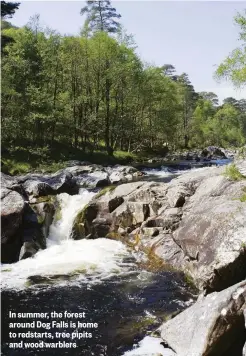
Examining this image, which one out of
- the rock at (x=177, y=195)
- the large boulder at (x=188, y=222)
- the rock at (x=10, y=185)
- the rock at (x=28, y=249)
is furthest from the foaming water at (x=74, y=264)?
the rock at (x=10, y=185)

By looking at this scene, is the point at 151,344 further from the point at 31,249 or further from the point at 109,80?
the point at 109,80

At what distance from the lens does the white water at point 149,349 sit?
356 inches

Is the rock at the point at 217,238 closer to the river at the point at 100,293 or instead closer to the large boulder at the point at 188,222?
the large boulder at the point at 188,222

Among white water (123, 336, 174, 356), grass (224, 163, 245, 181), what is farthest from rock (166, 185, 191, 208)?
white water (123, 336, 174, 356)

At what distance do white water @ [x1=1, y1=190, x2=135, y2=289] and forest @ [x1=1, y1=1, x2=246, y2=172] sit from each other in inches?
672

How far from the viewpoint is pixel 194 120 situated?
248 feet

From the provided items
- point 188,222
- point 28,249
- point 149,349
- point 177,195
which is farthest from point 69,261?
point 149,349

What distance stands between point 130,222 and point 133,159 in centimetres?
2837

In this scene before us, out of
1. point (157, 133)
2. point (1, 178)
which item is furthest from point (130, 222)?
point (157, 133)

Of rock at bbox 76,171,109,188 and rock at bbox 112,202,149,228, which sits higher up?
rock at bbox 76,171,109,188

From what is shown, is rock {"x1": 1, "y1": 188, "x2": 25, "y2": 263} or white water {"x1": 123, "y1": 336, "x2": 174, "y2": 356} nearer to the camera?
white water {"x1": 123, "y1": 336, "x2": 174, "y2": 356}

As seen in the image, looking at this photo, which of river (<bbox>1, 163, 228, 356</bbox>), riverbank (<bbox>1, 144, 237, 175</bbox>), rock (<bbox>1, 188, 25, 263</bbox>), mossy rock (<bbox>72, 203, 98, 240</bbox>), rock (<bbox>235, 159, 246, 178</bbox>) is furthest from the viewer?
riverbank (<bbox>1, 144, 237, 175</bbox>)

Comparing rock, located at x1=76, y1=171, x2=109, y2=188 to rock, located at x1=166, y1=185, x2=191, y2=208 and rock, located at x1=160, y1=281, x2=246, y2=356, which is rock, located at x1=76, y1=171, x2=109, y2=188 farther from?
rock, located at x1=160, y1=281, x2=246, y2=356

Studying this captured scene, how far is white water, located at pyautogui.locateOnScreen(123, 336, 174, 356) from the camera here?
903 cm
